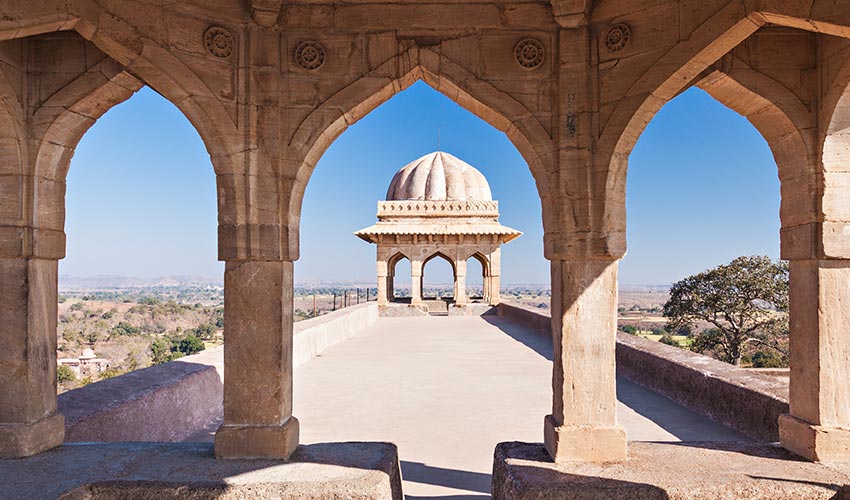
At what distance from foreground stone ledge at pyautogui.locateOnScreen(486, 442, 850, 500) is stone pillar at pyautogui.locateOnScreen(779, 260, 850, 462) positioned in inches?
8.0

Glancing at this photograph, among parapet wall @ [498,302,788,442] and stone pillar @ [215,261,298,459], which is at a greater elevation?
stone pillar @ [215,261,298,459]

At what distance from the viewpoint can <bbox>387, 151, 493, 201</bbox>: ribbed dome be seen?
75.0 ft

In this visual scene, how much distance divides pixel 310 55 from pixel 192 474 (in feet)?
10.4

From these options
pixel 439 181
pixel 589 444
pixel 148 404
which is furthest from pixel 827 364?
pixel 439 181

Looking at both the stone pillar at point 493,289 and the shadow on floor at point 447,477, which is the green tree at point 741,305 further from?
the shadow on floor at point 447,477

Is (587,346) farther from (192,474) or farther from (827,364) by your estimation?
(192,474)

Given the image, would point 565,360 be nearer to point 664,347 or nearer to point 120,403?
point 120,403

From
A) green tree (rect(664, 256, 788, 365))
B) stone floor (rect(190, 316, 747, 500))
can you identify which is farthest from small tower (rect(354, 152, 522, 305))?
stone floor (rect(190, 316, 747, 500))

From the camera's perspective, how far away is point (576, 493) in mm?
3699

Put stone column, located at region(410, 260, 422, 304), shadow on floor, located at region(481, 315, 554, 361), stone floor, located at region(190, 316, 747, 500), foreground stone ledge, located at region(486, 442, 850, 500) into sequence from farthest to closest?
stone column, located at region(410, 260, 422, 304) → shadow on floor, located at region(481, 315, 554, 361) → stone floor, located at region(190, 316, 747, 500) → foreground stone ledge, located at region(486, 442, 850, 500)

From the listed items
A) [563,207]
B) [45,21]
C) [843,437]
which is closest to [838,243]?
[843,437]

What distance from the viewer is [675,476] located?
384cm

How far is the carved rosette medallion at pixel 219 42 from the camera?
4.30 m

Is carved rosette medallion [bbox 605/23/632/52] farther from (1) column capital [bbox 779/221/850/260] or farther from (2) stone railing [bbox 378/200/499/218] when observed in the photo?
(2) stone railing [bbox 378/200/499/218]
